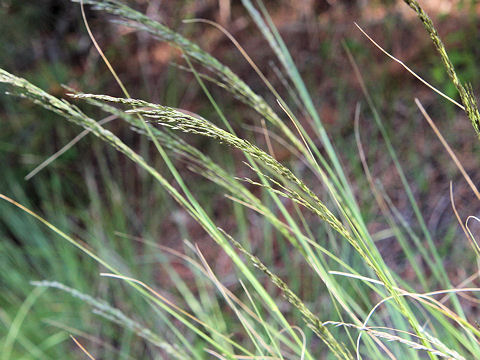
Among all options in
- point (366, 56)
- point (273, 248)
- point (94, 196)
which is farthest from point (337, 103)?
point (94, 196)

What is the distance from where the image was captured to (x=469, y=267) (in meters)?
1.91

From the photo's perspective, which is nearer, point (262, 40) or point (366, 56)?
point (366, 56)

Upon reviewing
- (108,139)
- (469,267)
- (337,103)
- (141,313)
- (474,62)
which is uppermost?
(474,62)

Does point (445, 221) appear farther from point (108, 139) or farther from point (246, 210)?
point (108, 139)

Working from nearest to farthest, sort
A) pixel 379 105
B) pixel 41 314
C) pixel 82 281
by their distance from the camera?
pixel 41 314 < pixel 82 281 < pixel 379 105

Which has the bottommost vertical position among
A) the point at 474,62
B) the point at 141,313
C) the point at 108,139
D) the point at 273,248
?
the point at 141,313

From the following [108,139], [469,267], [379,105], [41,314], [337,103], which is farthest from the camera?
[337,103]

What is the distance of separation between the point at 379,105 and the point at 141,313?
4.39ft

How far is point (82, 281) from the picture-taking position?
2.21 meters

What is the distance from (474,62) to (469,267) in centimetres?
87

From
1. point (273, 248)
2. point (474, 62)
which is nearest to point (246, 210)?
point (273, 248)

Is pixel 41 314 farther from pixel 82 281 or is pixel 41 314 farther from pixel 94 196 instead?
pixel 94 196

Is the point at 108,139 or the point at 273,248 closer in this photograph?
the point at 108,139

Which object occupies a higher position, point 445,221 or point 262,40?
point 262,40
